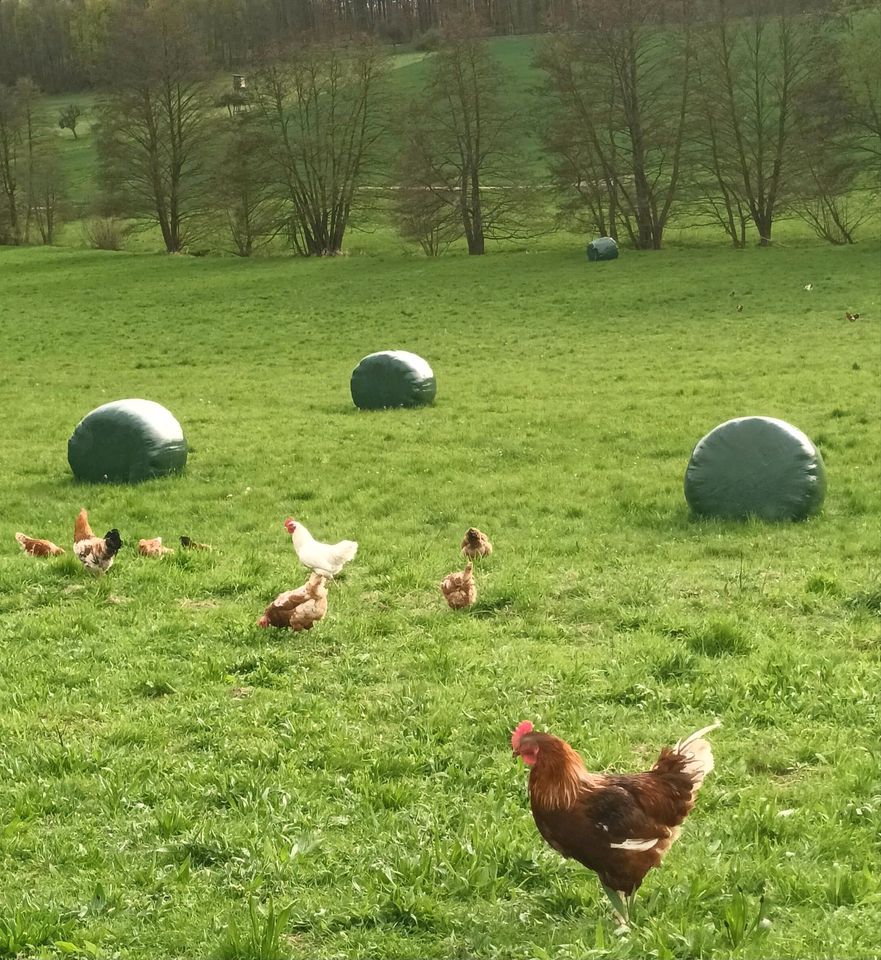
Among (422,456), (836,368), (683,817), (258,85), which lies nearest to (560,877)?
(683,817)

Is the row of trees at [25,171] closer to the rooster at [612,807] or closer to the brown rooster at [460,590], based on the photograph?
the brown rooster at [460,590]

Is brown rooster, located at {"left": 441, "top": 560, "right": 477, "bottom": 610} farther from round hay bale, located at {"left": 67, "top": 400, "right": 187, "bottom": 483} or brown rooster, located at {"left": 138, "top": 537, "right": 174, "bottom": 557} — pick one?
round hay bale, located at {"left": 67, "top": 400, "right": 187, "bottom": 483}

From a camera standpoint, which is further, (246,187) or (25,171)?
(25,171)

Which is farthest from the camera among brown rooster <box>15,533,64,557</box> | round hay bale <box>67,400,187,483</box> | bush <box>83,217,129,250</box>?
bush <box>83,217,129,250</box>

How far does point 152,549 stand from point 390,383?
381 inches

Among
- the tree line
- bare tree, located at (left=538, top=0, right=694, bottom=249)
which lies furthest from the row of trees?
bare tree, located at (left=538, top=0, right=694, bottom=249)

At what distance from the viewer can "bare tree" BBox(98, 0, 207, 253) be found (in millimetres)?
57375

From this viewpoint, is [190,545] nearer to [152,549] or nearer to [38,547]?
[152,549]

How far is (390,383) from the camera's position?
1966cm

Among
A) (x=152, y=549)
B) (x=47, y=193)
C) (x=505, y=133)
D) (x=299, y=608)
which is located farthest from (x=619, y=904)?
(x=47, y=193)

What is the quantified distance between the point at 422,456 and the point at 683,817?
1149 centimetres

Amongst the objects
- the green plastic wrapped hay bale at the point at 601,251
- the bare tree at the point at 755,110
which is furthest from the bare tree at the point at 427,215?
the bare tree at the point at 755,110

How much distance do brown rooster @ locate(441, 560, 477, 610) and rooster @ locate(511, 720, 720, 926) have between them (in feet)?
14.9

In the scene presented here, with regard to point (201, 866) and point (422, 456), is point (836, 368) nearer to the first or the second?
point (422, 456)
